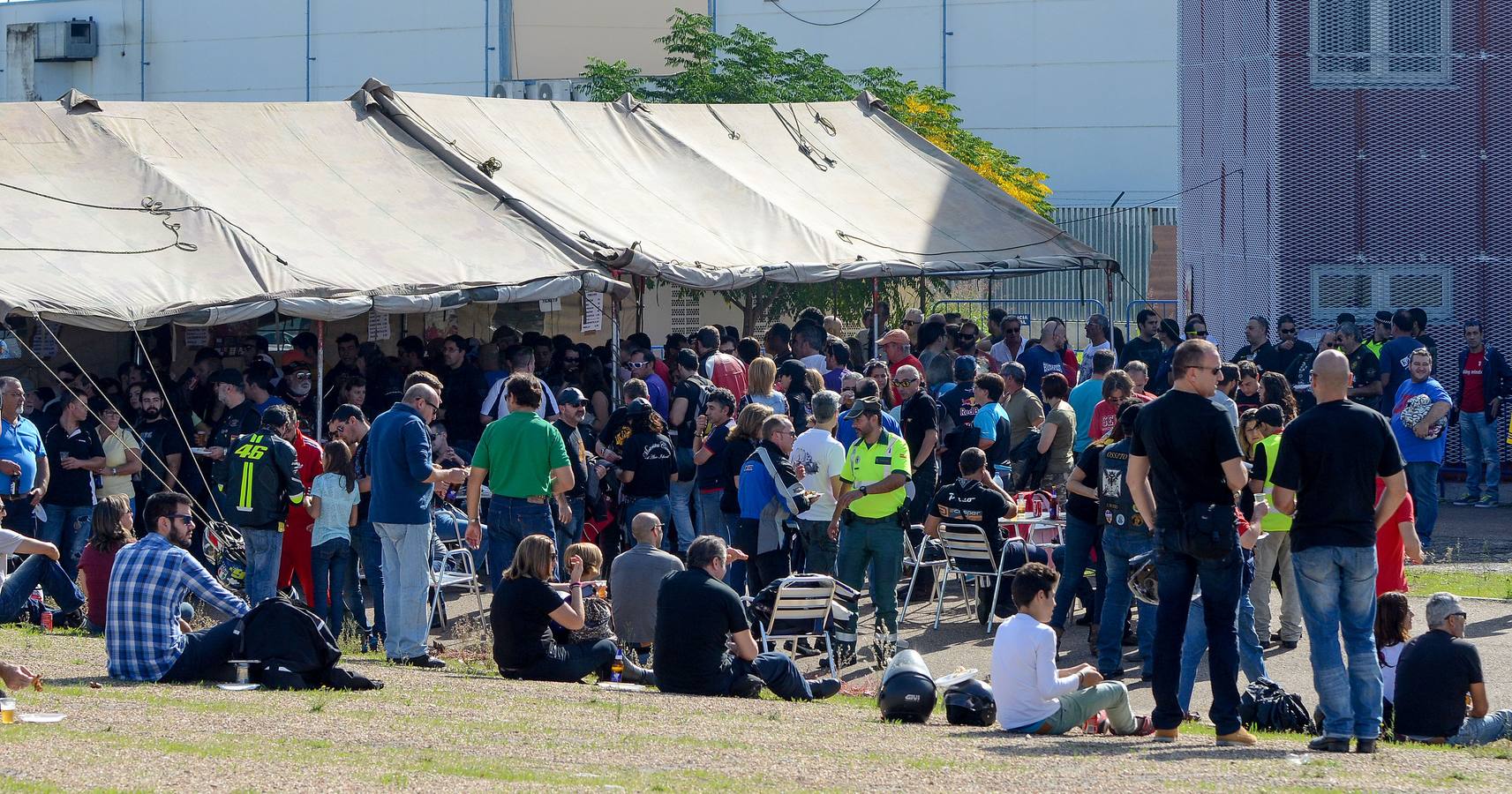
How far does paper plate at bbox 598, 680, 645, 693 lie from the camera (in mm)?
9046

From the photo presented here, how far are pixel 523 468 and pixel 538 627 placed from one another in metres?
1.49

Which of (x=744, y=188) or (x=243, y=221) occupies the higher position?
(x=744, y=188)

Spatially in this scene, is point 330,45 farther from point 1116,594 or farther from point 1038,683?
point 1038,683

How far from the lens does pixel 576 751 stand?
23.1 feet

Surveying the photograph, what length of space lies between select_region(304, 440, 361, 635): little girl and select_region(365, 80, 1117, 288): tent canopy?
15.1ft

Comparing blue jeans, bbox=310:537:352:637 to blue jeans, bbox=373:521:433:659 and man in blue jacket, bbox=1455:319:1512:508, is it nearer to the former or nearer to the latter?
blue jeans, bbox=373:521:433:659

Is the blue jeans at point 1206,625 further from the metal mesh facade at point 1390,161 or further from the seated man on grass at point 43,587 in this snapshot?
the metal mesh facade at point 1390,161

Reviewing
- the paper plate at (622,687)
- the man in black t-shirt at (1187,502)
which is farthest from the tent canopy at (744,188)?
the man in black t-shirt at (1187,502)

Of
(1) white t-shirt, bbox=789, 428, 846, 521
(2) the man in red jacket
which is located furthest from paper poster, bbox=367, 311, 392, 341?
(1) white t-shirt, bbox=789, 428, 846, 521

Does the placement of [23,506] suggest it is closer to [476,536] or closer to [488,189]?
[476,536]

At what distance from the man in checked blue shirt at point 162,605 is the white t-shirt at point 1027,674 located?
12.5 feet

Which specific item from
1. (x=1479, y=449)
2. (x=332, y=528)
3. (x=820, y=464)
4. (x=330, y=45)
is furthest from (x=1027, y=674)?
(x=330, y=45)

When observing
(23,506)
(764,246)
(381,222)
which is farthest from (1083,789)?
(764,246)

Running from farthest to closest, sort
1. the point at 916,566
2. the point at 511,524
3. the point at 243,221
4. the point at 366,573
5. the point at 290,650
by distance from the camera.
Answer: the point at 243,221
the point at 916,566
the point at 366,573
the point at 511,524
the point at 290,650
